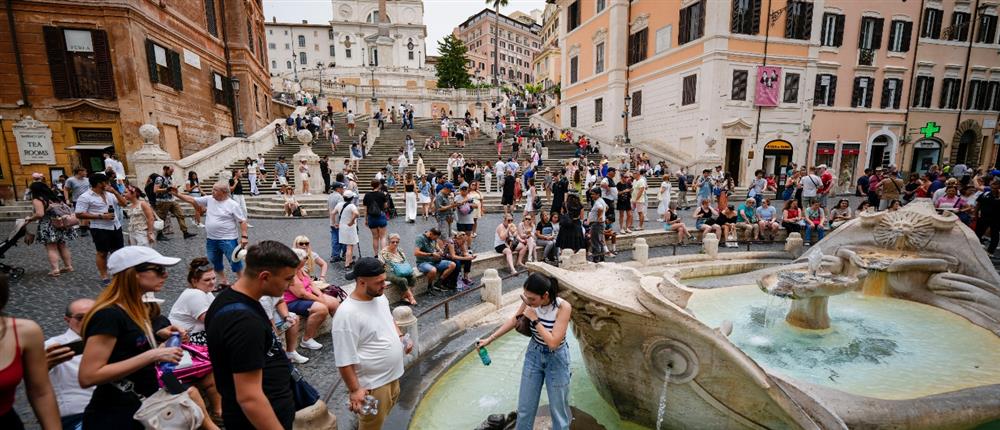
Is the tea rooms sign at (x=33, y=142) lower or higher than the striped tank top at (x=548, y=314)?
higher

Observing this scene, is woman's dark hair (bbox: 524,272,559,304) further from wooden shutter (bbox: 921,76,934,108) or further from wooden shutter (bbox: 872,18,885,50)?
wooden shutter (bbox: 921,76,934,108)

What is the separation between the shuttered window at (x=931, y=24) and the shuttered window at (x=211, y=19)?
39.6 metres

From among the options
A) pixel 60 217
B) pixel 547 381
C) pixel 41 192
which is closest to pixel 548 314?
pixel 547 381

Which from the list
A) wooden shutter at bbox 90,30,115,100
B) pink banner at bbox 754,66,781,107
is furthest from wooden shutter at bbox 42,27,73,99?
pink banner at bbox 754,66,781,107

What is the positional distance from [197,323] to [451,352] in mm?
2634

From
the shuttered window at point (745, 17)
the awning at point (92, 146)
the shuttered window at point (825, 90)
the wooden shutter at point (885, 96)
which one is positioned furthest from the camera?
the wooden shutter at point (885, 96)

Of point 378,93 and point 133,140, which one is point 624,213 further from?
point 378,93

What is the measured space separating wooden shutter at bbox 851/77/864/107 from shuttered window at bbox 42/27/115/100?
117 feet

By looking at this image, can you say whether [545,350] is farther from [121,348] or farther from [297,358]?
[297,358]

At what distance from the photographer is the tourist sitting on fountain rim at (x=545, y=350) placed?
3080 mm

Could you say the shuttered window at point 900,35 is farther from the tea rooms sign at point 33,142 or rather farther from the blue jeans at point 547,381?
the tea rooms sign at point 33,142

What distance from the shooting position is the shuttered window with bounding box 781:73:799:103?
22.0 m

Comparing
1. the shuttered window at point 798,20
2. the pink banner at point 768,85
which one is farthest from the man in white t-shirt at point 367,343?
the shuttered window at point 798,20

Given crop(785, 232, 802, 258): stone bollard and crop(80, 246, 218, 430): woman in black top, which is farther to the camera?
crop(785, 232, 802, 258): stone bollard
